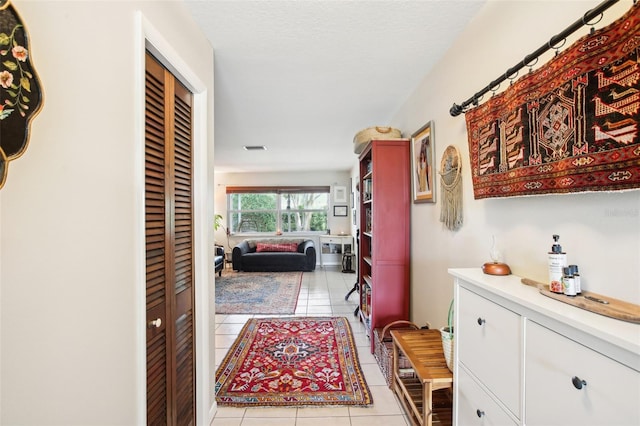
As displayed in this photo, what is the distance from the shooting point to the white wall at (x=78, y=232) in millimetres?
626

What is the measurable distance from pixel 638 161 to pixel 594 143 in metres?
0.13

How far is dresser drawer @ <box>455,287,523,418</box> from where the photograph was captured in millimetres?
928

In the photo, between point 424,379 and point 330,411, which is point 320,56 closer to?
point 424,379

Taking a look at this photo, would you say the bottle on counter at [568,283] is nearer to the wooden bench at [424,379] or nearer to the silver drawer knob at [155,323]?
the wooden bench at [424,379]

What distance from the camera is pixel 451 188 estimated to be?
1810mm

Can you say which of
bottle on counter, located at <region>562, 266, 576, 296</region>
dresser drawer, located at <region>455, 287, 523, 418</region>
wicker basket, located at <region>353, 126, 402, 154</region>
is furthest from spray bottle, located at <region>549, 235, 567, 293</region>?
wicker basket, located at <region>353, 126, 402, 154</region>

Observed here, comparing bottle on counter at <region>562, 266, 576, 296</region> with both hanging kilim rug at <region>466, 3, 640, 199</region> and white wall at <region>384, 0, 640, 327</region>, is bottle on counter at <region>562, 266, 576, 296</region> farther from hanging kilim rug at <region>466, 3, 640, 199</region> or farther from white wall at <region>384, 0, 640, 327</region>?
hanging kilim rug at <region>466, 3, 640, 199</region>

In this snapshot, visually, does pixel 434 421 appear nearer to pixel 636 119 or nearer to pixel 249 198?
pixel 636 119

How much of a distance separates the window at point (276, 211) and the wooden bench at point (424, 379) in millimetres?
5400

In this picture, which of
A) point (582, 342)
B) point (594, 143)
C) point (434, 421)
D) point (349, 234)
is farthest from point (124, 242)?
point (349, 234)

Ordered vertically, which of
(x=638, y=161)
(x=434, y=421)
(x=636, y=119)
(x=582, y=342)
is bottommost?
(x=434, y=421)

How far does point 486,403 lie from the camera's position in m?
1.07

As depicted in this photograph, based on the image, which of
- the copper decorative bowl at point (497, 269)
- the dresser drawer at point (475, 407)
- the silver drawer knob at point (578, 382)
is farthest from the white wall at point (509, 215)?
the dresser drawer at point (475, 407)

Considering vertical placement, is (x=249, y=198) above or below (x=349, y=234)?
above
